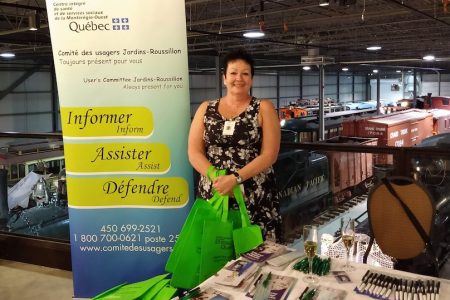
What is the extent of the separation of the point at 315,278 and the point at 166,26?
1.56m

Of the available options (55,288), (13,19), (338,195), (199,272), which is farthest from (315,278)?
(13,19)

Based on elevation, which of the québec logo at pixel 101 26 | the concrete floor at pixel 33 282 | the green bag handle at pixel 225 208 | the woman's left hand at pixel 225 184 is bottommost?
the concrete floor at pixel 33 282

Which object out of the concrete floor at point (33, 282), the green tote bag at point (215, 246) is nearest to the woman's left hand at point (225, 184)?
the green tote bag at point (215, 246)

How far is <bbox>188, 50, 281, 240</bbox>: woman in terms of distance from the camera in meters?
2.36

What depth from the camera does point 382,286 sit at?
62.1 inches

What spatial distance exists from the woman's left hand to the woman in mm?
88

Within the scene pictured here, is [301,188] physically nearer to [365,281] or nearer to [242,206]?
[242,206]

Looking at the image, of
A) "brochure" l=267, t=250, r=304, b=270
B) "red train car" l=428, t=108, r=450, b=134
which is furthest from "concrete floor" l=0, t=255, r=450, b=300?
"red train car" l=428, t=108, r=450, b=134

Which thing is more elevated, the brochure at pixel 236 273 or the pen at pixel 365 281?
the brochure at pixel 236 273

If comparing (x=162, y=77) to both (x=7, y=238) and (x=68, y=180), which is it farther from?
(x=7, y=238)

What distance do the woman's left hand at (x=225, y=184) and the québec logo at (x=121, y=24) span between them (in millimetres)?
1000

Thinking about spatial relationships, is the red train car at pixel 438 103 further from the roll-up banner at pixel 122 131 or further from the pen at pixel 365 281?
the pen at pixel 365 281

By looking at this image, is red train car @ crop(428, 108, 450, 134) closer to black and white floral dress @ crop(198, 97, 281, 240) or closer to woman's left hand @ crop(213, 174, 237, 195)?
black and white floral dress @ crop(198, 97, 281, 240)

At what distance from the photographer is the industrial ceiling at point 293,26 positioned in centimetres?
1033
